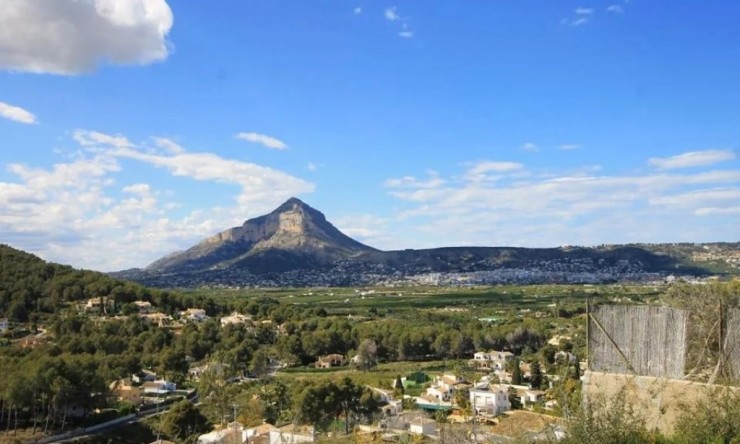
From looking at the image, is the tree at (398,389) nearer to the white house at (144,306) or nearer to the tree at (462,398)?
the tree at (462,398)

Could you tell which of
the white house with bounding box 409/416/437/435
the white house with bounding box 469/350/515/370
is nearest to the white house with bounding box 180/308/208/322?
the white house with bounding box 469/350/515/370

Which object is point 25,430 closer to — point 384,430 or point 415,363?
point 384,430

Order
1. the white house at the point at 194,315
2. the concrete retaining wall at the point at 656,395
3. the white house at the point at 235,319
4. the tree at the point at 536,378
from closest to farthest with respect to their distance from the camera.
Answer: the concrete retaining wall at the point at 656,395 → the tree at the point at 536,378 → the white house at the point at 235,319 → the white house at the point at 194,315

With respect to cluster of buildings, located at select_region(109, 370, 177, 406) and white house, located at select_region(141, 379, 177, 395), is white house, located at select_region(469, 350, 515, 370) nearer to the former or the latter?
white house, located at select_region(141, 379, 177, 395)

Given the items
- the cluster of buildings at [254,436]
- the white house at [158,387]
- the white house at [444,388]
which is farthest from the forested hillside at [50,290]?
the cluster of buildings at [254,436]

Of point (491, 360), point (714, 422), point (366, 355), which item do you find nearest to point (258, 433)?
point (714, 422)

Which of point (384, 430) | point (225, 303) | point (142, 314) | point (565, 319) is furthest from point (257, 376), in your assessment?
point (565, 319)

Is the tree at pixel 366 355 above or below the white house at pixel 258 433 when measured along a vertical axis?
below
